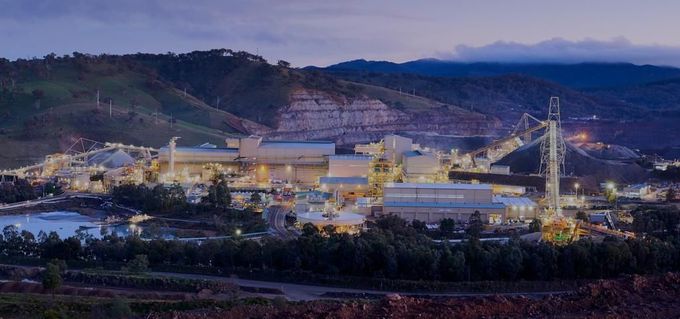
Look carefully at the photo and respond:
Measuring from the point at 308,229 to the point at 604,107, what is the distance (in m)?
59.9

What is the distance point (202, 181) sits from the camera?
109 feet

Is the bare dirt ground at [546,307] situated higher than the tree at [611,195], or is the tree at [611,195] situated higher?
the tree at [611,195]

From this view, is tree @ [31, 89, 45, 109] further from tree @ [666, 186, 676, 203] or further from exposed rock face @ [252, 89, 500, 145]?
tree @ [666, 186, 676, 203]

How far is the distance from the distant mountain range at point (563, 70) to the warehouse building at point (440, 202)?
79396 millimetres

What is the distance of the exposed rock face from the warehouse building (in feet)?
91.9

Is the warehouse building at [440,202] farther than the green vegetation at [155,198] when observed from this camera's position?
No

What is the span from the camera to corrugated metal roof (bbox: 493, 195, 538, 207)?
86.6 feet

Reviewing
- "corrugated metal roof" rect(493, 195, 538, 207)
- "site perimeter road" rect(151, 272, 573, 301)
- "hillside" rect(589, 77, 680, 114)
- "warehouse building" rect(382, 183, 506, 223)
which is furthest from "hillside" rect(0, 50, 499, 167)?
"hillside" rect(589, 77, 680, 114)

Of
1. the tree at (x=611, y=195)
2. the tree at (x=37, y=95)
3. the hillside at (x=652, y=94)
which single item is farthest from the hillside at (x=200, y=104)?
the hillside at (x=652, y=94)

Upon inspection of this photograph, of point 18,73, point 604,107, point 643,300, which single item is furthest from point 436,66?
point 643,300

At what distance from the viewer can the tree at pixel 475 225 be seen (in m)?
22.9

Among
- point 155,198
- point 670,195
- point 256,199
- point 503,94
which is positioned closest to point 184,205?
point 155,198

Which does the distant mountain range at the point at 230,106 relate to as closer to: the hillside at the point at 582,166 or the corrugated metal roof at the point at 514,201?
the hillside at the point at 582,166

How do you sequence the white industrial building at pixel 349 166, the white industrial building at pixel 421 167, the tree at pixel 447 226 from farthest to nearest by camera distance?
1. the white industrial building at pixel 349 166
2. the white industrial building at pixel 421 167
3. the tree at pixel 447 226
